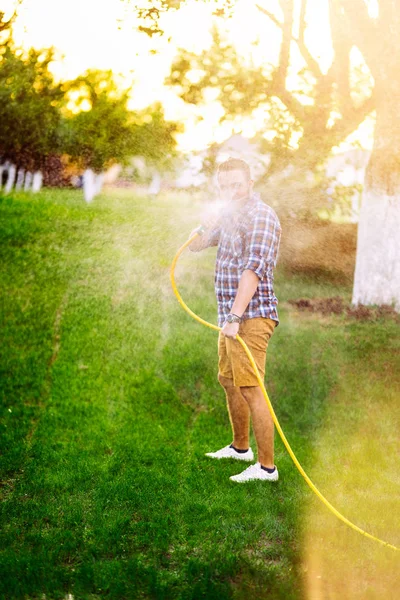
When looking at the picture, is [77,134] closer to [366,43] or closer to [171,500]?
[366,43]

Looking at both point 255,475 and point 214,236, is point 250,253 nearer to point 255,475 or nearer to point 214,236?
point 214,236

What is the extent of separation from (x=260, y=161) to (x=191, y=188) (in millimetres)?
772

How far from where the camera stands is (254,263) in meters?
3.89

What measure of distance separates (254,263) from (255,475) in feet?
4.16

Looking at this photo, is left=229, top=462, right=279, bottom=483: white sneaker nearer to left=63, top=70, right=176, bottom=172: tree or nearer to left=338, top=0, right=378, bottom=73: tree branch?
left=63, top=70, right=176, bottom=172: tree

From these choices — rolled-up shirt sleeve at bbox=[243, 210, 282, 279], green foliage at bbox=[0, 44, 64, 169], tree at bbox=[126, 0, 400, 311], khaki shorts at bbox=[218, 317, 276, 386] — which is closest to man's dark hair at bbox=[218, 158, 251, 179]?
rolled-up shirt sleeve at bbox=[243, 210, 282, 279]

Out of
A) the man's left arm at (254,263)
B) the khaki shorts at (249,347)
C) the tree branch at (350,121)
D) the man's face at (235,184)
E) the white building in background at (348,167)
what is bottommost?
the khaki shorts at (249,347)

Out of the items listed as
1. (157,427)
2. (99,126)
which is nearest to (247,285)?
(157,427)

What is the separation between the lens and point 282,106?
24.2ft

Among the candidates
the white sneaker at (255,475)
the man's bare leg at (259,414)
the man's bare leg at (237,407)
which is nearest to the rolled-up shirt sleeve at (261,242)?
the man's bare leg at (259,414)

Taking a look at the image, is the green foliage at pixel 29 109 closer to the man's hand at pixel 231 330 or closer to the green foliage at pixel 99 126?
the green foliage at pixel 99 126

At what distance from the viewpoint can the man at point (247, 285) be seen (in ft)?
12.8

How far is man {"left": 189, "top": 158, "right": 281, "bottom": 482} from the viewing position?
Answer: 3908 millimetres

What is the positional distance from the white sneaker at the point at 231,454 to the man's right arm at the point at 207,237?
1.32m
